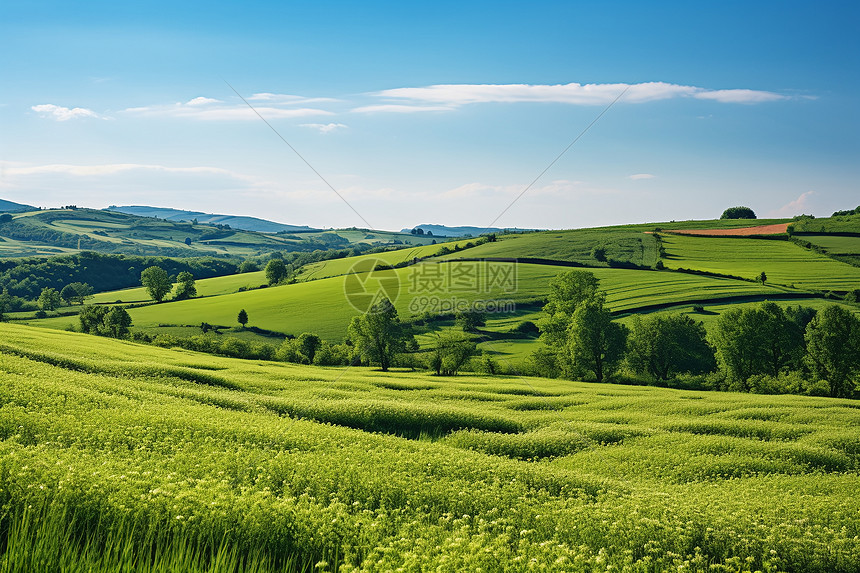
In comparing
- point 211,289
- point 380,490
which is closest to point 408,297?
point 211,289

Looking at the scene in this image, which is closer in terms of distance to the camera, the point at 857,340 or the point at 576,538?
the point at 576,538

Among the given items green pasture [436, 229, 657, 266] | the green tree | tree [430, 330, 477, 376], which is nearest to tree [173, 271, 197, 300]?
the green tree

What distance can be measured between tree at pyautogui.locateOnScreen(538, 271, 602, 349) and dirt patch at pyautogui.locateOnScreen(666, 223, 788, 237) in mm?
80480

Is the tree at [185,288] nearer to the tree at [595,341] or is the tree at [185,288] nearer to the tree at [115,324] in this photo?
the tree at [115,324]

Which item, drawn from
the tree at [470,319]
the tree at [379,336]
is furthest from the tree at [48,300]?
the tree at [470,319]

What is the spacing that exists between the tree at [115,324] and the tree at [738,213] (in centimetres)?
17200

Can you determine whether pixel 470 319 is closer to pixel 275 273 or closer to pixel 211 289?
pixel 275 273

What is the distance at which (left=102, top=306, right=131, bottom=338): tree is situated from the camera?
76.4 metres

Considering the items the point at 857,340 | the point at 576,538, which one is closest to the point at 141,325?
the point at 576,538

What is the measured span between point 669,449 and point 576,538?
11656mm

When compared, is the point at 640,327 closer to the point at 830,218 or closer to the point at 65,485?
the point at 65,485

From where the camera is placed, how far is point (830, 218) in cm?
12938

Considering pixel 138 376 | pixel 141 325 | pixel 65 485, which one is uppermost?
pixel 65 485

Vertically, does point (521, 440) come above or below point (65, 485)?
below
